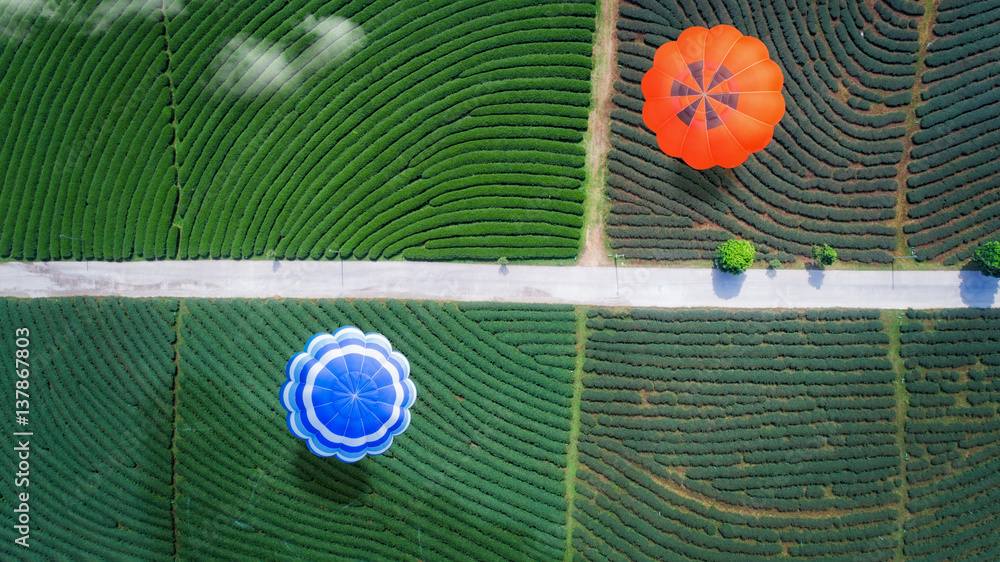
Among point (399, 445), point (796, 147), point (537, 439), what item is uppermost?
point (796, 147)

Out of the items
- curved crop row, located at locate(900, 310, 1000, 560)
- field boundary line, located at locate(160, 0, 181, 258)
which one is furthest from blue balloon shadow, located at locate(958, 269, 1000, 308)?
field boundary line, located at locate(160, 0, 181, 258)

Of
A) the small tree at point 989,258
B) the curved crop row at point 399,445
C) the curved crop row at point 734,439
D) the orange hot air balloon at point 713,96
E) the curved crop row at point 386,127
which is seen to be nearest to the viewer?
the orange hot air balloon at point 713,96

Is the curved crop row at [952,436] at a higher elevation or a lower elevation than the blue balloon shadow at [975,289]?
lower

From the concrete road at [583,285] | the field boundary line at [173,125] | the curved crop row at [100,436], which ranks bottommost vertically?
the curved crop row at [100,436]

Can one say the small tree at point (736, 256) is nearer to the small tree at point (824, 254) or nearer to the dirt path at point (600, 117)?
the small tree at point (824, 254)

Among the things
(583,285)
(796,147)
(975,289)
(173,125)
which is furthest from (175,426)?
(975,289)

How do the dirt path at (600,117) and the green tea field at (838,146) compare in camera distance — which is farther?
the dirt path at (600,117)

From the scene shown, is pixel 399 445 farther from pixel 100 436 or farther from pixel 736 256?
pixel 736 256

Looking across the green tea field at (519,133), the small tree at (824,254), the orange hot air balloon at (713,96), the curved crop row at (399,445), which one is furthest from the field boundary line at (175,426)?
the small tree at (824,254)
